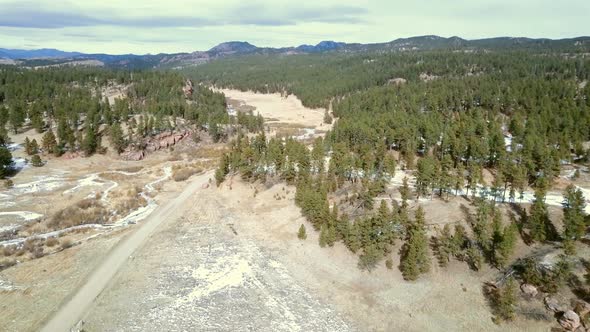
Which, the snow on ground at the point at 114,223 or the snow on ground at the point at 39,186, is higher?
the snow on ground at the point at 39,186

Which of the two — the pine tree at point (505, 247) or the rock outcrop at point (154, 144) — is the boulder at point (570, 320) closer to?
the pine tree at point (505, 247)

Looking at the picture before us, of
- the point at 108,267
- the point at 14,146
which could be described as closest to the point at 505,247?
the point at 108,267

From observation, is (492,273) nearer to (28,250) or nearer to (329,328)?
(329,328)

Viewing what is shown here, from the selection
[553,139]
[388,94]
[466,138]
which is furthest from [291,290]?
[388,94]

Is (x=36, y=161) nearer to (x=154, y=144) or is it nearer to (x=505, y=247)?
(x=154, y=144)

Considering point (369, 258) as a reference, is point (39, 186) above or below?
above

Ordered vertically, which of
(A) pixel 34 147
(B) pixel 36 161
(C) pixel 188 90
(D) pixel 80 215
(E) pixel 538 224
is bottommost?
(D) pixel 80 215

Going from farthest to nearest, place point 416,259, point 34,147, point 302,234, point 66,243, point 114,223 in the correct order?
point 34,147, point 114,223, point 302,234, point 66,243, point 416,259

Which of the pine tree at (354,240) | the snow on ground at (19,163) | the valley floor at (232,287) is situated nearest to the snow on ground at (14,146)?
the snow on ground at (19,163)
